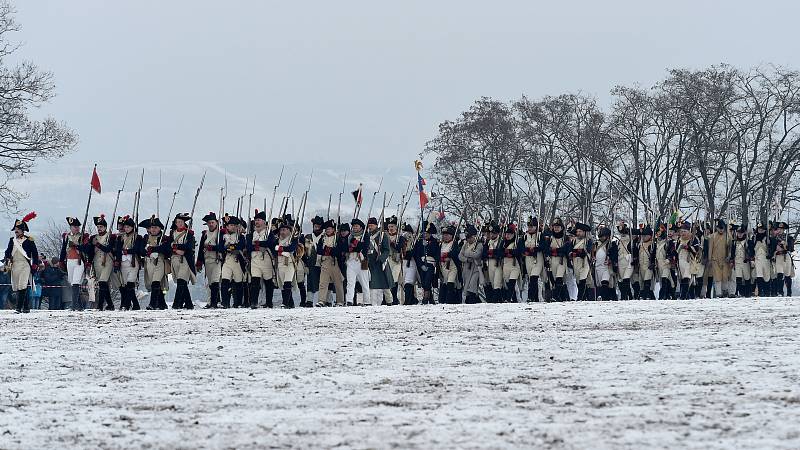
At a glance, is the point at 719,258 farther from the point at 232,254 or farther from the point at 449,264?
the point at 232,254

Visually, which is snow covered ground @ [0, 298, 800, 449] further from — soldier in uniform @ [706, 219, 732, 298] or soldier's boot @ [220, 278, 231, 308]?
soldier in uniform @ [706, 219, 732, 298]

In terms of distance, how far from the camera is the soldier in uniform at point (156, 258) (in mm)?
21516

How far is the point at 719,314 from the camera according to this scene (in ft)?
56.1

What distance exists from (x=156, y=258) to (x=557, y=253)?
6726 millimetres

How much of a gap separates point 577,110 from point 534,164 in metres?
2.41

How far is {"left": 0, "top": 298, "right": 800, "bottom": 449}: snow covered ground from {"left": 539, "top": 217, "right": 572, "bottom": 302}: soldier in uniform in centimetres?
772

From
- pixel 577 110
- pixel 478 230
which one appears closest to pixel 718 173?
pixel 577 110

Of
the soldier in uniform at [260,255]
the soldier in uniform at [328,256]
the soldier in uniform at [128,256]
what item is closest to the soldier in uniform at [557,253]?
the soldier in uniform at [328,256]

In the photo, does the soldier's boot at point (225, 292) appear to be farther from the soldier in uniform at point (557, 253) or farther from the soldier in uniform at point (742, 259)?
the soldier in uniform at point (742, 259)

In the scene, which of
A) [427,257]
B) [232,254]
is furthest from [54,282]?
[232,254]

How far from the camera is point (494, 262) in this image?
82.2 feet

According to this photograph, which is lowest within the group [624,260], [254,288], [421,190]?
[254,288]

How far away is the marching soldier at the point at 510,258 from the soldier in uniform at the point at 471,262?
405 mm

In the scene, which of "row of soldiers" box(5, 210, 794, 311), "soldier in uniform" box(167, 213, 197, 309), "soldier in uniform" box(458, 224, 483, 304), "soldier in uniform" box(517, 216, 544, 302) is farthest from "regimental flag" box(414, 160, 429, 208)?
"soldier in uniform" box(167, 213, 197, 309)
